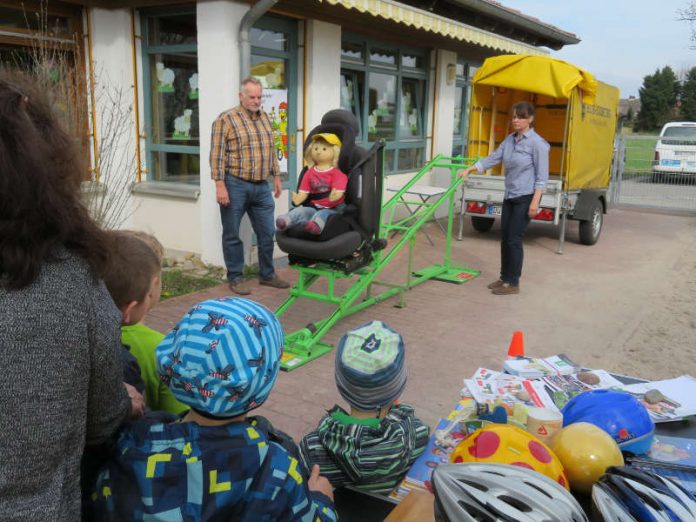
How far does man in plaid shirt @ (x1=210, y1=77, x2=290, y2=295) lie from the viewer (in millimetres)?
5980

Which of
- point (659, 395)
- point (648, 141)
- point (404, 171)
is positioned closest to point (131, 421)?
point (659, 395)

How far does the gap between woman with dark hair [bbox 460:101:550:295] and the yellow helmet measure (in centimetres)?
471

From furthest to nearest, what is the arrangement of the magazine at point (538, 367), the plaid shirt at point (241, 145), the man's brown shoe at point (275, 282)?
1. the man's brown shoe at point (275, 282)
2. the plaid shirt at point (241, 145)
3. the magazine at point (538, 367)

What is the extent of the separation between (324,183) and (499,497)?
3.96 metres

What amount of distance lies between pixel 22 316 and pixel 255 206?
17.3 ft

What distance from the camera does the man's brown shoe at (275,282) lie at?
6.40 m

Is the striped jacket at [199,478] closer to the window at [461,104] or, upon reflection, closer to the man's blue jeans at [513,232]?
the man's blue jeans at [513,232]

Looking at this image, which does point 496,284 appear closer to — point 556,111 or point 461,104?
point 556,111

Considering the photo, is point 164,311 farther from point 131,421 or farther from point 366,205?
point 131,421

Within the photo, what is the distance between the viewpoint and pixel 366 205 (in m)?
4.95

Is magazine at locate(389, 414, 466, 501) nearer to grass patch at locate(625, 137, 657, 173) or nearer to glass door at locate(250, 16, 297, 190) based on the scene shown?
glass door at locate(250, 16, 297, 190)

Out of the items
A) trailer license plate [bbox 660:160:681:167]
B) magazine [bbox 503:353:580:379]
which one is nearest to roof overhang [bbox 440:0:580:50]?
trailer license plate [bbox 660:160:681:167]

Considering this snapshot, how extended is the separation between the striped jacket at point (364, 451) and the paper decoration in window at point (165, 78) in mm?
6227

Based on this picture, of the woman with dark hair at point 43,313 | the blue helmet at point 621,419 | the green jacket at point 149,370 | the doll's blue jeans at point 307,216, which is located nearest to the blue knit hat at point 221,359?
the woman with dark hair at point 43,313
